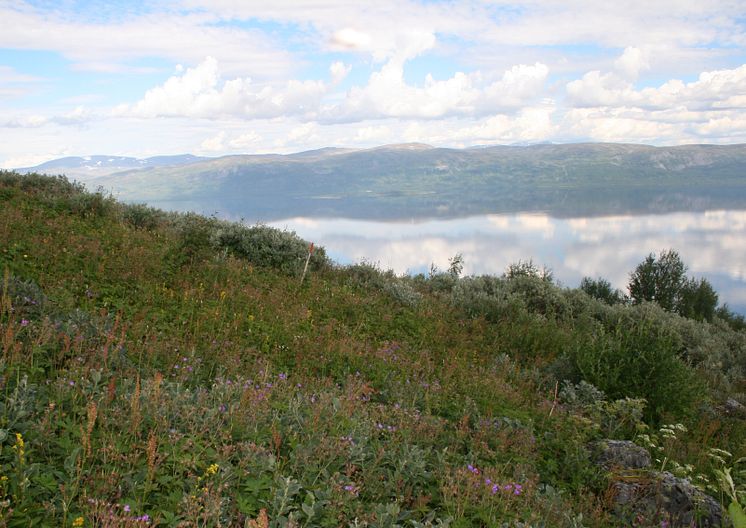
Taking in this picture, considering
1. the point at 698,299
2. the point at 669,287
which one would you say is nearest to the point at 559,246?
the point at 698,299

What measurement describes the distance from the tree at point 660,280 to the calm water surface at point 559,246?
58.6 m

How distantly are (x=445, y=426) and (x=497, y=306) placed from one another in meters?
7.49

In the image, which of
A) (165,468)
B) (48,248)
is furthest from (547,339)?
(48,248)

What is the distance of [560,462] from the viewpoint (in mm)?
5477

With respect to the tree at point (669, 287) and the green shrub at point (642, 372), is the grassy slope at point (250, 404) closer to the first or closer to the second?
the green shrub at point (642, 372)

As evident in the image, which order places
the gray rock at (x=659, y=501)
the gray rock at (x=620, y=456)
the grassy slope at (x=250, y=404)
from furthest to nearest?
the gray rock at (x=620, y=456) → the gray rock at (x=659, y=501) → the grassy slope at (x=250, y=404)

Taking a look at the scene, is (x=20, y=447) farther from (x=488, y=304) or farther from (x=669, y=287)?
(x=669, y=287)

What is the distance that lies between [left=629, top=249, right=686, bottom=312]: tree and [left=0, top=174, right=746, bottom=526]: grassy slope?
24.1 m

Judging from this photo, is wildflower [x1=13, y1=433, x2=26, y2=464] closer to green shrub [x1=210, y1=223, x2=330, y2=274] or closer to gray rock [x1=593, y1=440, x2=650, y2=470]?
gray rock [x1=593, y1=440, x2=650, y2=470]

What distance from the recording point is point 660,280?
31719mm

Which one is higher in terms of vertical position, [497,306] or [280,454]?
[280,454]

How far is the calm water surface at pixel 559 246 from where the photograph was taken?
111 m

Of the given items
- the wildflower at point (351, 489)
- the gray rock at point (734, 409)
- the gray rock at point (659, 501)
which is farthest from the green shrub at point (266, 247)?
the gray rock at point (734, 409)

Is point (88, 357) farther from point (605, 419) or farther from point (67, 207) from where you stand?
point (67, 207)
